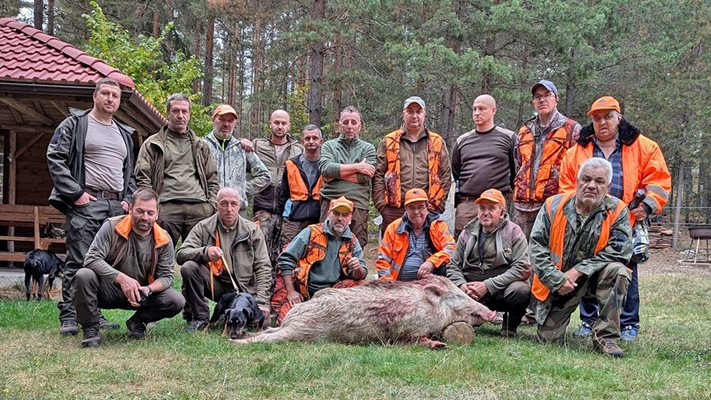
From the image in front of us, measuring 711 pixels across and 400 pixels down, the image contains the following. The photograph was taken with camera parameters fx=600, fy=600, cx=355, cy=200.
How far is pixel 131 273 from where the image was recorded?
5.26 m

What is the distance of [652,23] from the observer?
23188 millimetres

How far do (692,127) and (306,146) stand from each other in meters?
21.5

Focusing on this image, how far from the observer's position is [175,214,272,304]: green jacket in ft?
19.3

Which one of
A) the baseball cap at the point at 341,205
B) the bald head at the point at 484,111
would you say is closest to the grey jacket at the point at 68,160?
the baseball cap at the point at 341,205

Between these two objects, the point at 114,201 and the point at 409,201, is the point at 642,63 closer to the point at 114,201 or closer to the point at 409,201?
the point at 409,201

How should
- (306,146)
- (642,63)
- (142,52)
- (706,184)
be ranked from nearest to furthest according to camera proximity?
1. (306,146)
2. (142,52)
3. (642,63)
4. (706,184)

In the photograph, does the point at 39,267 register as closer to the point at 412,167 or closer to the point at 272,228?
the point at 272,228

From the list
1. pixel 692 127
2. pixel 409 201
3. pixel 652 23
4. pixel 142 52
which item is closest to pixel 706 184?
pixel 692 127

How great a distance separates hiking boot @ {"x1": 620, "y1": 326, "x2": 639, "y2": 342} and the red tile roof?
6.47 meters

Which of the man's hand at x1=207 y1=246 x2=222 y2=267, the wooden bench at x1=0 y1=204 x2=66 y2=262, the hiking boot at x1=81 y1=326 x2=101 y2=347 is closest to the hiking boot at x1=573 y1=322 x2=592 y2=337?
the man's hand at x1=207 y1=246 x2=222 y2=267

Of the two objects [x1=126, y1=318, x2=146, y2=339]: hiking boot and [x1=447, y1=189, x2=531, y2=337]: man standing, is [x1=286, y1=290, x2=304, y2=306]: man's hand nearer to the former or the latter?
[x1=126, y1=318, x2=146, y2=339]: hiking boot

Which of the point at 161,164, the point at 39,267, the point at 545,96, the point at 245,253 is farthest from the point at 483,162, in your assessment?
the point at 39,267

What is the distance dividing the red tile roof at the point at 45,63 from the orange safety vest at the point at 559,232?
18.1 feet

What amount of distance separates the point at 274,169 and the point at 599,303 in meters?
3.94
